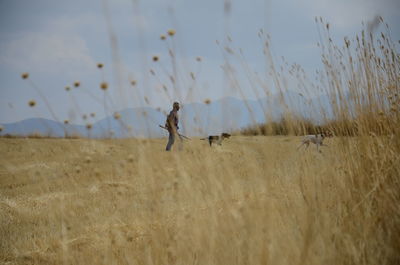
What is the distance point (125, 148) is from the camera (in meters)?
7.41

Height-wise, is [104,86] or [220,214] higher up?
[104,86]

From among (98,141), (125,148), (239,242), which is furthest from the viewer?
(98,141)

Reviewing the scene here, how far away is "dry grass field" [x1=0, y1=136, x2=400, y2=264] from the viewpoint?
164 centimetres

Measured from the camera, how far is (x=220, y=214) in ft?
8.46

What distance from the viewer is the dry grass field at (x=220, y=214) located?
1645 mm

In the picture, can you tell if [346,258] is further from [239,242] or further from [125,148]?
[125,148]

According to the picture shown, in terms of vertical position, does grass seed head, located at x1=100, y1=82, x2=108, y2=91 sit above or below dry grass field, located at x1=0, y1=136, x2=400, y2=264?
above

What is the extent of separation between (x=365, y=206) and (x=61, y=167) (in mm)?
5075

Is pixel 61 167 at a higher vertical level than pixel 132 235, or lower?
higher

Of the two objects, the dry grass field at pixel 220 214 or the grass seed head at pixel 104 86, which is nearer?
the dry grass field at pixel 220 214

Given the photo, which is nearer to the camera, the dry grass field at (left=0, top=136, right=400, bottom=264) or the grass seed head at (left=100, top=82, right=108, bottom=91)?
the dry grass field at (left=0, top=136, right=400, bottom=264)

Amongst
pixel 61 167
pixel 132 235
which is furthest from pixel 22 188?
pixel 132 235

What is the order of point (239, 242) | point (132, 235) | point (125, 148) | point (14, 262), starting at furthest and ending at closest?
point (125, 148) → point (132, 235) → point (14, 262) → point (239, 242)

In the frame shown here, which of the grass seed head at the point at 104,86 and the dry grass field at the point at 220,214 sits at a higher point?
the grass seed head at the point at 104,86
